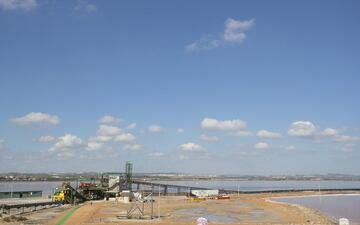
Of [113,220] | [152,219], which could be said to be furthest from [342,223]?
[113,220]

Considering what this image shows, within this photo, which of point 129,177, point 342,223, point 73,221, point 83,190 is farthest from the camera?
point 129,177

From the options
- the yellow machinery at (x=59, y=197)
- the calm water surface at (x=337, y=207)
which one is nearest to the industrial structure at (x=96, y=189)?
the yellow machinery at (x=59, y=197)

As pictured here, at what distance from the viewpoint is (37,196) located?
88.6 m

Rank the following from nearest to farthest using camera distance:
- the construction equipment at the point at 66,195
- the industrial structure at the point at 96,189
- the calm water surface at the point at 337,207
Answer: the calm water surface at the point at 337,207 → the construction equipment at the point at 66,195 → the industrial structure at the point at 96,189

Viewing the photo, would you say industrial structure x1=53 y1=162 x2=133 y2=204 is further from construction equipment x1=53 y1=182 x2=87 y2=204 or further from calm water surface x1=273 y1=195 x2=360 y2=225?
calm water surface x1=273 y1=195 x2=360 y2=225

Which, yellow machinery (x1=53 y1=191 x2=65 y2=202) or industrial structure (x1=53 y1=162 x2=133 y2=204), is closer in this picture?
yellow machinery (x1=53 y1=191 x2=65 y2=202)

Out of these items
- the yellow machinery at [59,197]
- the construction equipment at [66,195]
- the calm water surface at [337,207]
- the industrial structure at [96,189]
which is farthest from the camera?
the industrial structure at [96,189]

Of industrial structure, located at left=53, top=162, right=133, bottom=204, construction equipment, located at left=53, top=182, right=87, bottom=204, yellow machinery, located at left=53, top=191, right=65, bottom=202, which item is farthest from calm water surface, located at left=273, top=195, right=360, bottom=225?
yellow machinery, located at left=53, top=191, right=65, bottom=202

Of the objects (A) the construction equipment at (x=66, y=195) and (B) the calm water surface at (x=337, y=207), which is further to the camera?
(A) the construction equipment at (x=66, y=195)

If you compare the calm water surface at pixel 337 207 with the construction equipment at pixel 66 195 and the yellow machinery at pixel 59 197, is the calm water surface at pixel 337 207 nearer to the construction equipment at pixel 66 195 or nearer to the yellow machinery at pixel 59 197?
the construction equipment at pixel 66 195

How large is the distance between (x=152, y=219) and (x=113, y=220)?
4.67 meters

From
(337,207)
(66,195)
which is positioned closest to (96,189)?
(66,195)

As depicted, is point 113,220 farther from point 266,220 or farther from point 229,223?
point 266,220

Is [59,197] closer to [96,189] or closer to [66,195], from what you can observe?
[66,195]
